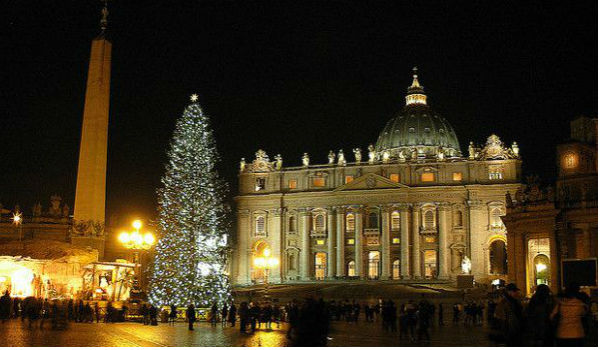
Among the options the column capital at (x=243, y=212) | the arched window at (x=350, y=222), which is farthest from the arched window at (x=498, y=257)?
the column capital at (x=243, y=212)

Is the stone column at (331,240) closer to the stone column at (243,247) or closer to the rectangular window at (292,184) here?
the rectangular window at (292,184)

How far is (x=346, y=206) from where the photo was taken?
83062 mm

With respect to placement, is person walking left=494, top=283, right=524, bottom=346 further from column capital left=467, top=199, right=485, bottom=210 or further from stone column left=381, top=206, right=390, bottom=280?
stone column left=381, top=206, right=390, bottom=280

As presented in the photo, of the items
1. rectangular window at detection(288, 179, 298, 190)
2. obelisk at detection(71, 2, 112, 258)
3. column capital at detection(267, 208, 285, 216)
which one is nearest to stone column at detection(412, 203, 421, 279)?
rectangular window at detection(288, 179, 298, 190)

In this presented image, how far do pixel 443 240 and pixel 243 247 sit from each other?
21.9 metres

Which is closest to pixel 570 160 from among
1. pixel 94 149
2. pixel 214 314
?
pixel 214 314

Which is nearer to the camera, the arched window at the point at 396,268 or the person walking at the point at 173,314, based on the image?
the person walking at the point at 173,314

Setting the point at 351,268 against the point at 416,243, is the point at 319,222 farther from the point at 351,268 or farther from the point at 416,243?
the point at 416,243

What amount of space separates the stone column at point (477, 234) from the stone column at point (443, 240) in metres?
2.49

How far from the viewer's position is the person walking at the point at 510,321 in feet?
39.0

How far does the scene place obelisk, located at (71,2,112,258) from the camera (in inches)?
1189

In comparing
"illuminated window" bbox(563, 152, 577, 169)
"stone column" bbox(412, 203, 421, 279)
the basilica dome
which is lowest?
"stone column" bbox(412, 203, 421, 279)

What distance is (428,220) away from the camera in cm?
8112

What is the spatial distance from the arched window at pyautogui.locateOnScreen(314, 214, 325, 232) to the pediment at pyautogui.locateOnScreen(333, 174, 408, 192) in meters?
4.20
